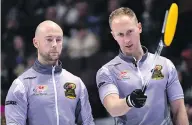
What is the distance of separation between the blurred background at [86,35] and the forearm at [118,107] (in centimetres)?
204

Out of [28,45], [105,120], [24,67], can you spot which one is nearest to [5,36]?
[28,45]

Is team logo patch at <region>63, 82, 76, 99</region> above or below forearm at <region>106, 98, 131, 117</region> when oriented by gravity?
above

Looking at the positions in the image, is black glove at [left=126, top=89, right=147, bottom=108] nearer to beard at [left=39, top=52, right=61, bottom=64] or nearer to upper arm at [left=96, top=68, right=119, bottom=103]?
upper arm at [left=96, top=68, right=119, bottom=103]

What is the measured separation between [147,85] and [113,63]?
40cm

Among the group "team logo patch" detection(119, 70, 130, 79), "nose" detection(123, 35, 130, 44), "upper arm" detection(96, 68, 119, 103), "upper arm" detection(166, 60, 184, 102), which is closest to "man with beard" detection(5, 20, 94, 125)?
"upper arm" detection(96, 68, 119, 103)

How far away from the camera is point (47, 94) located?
4.16m

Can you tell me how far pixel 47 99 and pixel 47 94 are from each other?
0.16ft

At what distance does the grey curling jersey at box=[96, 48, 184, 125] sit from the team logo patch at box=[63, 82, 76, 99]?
0.22 m

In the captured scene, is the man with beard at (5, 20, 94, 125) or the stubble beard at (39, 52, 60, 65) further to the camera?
the stubble beard at (39, 52, 60, 65)

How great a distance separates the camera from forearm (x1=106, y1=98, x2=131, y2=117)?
3838 mm

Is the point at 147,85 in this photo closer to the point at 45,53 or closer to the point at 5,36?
the point at 45,53

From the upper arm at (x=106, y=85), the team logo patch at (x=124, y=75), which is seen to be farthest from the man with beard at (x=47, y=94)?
the team logo patch at (x=124, y=75)

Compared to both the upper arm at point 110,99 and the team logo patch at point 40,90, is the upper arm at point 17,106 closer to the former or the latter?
the team logo patch at point 40,90

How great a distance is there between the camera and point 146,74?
417 centimetres
